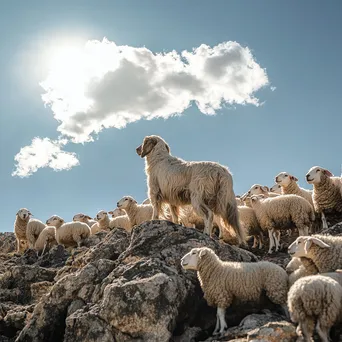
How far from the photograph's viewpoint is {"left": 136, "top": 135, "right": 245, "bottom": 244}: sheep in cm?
1121

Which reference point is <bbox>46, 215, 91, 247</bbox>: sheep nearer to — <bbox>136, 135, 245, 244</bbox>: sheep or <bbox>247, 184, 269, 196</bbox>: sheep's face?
<bbox>247, 184, 269, 196</bbox>: sheep's face

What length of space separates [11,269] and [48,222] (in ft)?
34.5

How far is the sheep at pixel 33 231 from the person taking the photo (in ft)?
76.7

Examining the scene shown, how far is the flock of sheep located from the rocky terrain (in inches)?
17.9

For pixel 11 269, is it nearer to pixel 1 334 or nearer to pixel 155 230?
pixel 1 334

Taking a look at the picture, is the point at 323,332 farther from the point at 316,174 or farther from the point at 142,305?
the point at 316,174

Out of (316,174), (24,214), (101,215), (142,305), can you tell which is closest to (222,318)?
(142,305)

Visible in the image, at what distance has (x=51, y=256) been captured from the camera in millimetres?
16516

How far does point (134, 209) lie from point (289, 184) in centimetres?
A: 643

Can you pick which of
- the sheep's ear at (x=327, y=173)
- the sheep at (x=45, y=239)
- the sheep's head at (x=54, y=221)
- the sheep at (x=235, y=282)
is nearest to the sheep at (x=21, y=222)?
the sheep's head at (x=54, y=221)

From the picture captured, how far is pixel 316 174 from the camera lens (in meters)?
13.8

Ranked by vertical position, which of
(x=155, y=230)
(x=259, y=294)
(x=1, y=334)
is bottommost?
(x=1, y=334)

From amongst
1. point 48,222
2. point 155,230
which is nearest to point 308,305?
point 155,230

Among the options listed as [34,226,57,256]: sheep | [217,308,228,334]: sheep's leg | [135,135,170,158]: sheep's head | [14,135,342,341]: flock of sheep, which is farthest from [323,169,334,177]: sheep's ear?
[34,226,57,256]: sheep
